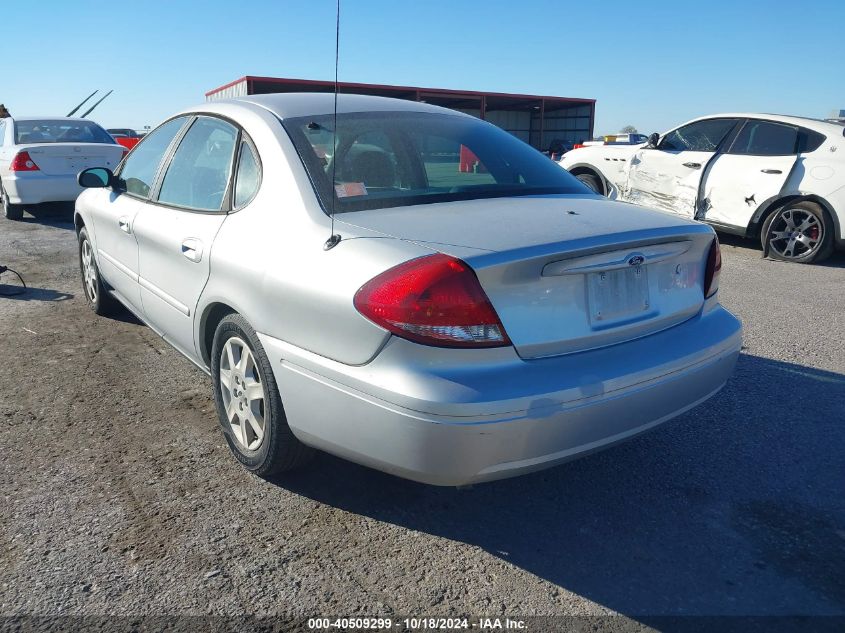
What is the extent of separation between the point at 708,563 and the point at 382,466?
1.17m

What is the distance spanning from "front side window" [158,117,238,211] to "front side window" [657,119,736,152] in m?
6.79

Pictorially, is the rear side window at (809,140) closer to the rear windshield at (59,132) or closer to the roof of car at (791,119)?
the roof of car at (791,119)

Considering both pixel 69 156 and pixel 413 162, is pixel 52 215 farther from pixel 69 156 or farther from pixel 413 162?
pixel 413 162

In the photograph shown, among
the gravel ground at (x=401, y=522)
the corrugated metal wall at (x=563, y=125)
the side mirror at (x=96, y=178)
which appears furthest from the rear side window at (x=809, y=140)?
the corrugated metal wall at (x=563, y=125)

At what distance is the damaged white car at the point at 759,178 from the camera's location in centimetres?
763

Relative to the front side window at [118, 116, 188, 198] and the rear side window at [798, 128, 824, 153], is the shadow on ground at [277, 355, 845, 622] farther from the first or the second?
the rear side window at [798, 128, 824, 153]

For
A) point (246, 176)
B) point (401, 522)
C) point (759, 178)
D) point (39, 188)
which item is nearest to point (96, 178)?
point (246, 176)

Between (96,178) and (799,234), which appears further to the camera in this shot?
(799,234)

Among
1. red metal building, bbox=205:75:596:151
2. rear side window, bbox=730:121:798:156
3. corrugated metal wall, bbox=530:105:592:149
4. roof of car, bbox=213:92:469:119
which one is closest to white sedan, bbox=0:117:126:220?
roof of car, bbox=213:92:469:119

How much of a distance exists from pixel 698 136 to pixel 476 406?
307 inches

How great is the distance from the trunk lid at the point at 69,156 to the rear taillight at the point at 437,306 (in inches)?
342

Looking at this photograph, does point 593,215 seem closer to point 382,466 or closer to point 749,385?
point 382,466

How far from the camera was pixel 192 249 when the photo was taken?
3162mm

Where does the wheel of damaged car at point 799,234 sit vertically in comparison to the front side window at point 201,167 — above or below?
below
